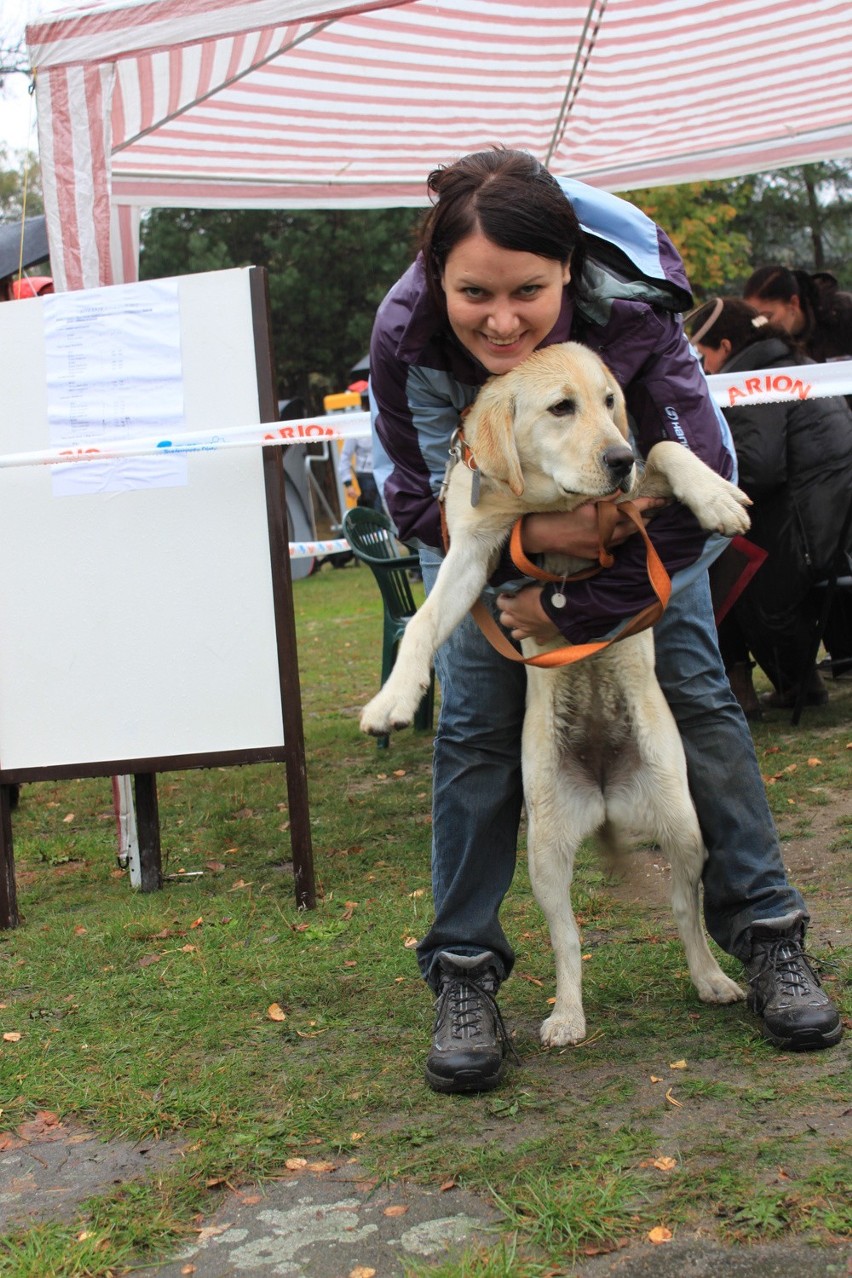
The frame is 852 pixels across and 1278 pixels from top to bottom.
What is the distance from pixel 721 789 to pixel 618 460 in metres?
0.79

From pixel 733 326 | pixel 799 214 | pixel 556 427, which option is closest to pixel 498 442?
pixel 556 427

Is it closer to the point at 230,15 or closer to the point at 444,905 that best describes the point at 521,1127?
the point at 444,905

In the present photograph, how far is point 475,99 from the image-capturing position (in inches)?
294

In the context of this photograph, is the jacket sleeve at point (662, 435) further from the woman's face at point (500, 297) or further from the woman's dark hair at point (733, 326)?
the woman's dark hair at point (733, 326)

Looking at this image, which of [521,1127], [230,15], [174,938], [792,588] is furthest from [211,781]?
[521,1127]

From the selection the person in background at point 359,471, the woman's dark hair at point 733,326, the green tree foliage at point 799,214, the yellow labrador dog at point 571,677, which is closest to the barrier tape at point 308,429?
the woman's dark hair at point 733,326

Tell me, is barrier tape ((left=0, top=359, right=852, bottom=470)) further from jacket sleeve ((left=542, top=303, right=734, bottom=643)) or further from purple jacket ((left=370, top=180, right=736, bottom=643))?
jacket sleeve ((left=542, top=303, right=734, bottom=643))

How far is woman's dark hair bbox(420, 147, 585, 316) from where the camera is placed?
7.73ft

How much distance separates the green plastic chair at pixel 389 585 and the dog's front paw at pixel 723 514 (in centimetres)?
377

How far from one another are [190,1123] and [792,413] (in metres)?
4.13

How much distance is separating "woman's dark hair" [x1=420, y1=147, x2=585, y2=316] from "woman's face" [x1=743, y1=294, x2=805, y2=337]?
462 cm

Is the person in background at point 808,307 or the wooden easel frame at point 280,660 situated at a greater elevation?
the person in background at point 808,307

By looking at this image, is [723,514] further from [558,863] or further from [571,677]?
[558,863]

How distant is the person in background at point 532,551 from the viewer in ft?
8.06
